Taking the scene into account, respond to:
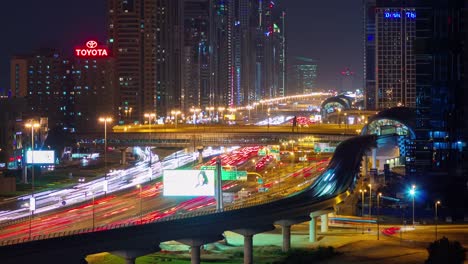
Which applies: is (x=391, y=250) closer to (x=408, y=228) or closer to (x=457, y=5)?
(x=408, y=228)

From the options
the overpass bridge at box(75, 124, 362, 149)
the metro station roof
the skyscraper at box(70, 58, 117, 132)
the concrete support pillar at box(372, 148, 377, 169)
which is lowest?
the concrete support pillar at box(372, 148, 377, 169)

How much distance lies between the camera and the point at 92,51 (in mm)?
159750

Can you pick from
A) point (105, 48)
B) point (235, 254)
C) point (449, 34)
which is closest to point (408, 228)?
point (235, 254)

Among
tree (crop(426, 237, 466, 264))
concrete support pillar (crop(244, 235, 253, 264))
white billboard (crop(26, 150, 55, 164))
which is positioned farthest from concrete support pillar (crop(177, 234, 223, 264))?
white billboard (crop(26, 150, 55, 164))

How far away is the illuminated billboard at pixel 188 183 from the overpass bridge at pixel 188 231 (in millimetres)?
4417

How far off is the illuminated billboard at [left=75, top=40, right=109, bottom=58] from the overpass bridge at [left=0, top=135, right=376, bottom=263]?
93.9 m

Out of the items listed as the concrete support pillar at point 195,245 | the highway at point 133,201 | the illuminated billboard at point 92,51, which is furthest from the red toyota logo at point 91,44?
the concrete support pillar at point 195,245

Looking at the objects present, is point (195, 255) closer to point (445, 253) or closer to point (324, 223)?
point (445, 253)

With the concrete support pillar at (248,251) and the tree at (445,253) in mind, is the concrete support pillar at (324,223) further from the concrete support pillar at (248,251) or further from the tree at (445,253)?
the tree at (445,253)

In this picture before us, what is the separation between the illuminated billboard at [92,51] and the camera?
159 meters

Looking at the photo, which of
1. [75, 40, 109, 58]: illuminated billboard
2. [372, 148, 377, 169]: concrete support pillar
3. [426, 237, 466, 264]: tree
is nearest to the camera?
[426, 237, 466, 264]: tree

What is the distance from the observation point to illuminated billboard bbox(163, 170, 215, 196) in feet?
191

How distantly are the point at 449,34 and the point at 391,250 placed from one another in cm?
4134

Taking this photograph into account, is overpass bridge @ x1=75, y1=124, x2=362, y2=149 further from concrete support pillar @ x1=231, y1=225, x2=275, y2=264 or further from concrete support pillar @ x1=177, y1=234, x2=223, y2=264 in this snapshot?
concrete support pillar @ x1=177, y1=234, x2=223, y2=264
